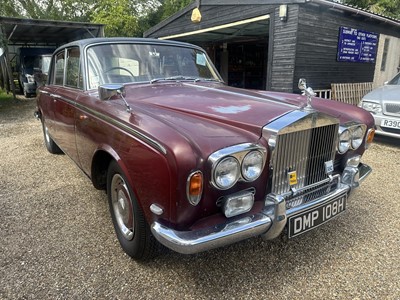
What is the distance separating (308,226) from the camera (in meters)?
2.07

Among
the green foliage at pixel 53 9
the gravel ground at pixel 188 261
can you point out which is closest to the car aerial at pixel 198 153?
the gravel ground at pixel 188 261

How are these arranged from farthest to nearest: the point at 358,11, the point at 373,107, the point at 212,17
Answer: the point at 212,17, the point at 358,11, the point at 373,107

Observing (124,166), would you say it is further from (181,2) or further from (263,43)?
(181,2)

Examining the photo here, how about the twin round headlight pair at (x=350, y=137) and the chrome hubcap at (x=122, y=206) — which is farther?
the twin round headlight pair at (x=350, y=137)

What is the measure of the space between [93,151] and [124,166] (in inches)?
26.3

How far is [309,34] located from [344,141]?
573 cm

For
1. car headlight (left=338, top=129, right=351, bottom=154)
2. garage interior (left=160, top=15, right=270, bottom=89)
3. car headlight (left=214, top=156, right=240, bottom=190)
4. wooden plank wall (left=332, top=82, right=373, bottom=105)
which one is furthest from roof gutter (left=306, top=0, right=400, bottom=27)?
car headlight (left=214, top=156, right=240, bottom=190)

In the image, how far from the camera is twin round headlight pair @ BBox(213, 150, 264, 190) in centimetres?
170

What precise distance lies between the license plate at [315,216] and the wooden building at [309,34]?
559 cm

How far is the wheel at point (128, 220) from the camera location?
6.73ft

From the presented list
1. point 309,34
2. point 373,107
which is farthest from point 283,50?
point 373,107

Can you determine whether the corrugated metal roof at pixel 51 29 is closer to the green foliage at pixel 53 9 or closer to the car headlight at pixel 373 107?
the green foliage at pixel 53 9

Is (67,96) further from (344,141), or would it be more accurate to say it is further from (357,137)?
(357,137)

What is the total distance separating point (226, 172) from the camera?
174 cm
